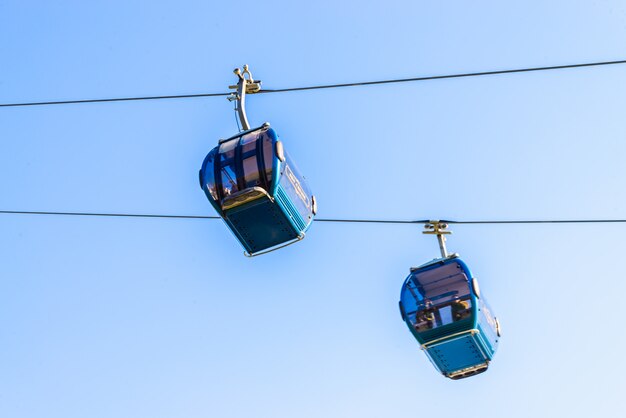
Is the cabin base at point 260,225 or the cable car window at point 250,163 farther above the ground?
the cable car window at point 250,163

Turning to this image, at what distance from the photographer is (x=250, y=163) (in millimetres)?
14180

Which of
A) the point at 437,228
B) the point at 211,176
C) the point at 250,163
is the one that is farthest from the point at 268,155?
the point at 437,228

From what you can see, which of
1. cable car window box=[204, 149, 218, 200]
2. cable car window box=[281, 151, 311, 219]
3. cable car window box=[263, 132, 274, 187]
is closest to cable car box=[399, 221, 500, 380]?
cable car window box=[281, 151, 311, 219]

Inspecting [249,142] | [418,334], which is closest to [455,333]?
[418,334]

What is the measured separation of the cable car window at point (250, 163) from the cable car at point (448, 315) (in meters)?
3.14

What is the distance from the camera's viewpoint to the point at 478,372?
16281 millimetres

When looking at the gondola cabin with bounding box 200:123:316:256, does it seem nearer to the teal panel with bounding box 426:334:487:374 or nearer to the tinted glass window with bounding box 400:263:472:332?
the tinted glass window with bounding box 400:263:472:332

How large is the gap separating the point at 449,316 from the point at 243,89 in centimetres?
400

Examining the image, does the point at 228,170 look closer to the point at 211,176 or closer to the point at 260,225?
the point at 211,176

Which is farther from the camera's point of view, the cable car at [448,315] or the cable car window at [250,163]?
the cable car at [448,315]

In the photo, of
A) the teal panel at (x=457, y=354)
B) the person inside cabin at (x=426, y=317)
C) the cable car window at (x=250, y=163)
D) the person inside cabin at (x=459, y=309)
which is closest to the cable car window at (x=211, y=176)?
the cable car window at (x=250, y=163)

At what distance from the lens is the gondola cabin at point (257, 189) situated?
14047 mm

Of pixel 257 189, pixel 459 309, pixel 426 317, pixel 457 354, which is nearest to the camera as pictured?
pixel 257 189

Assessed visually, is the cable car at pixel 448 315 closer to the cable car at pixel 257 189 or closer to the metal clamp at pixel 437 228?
the metal clamp at pixel 437 228
